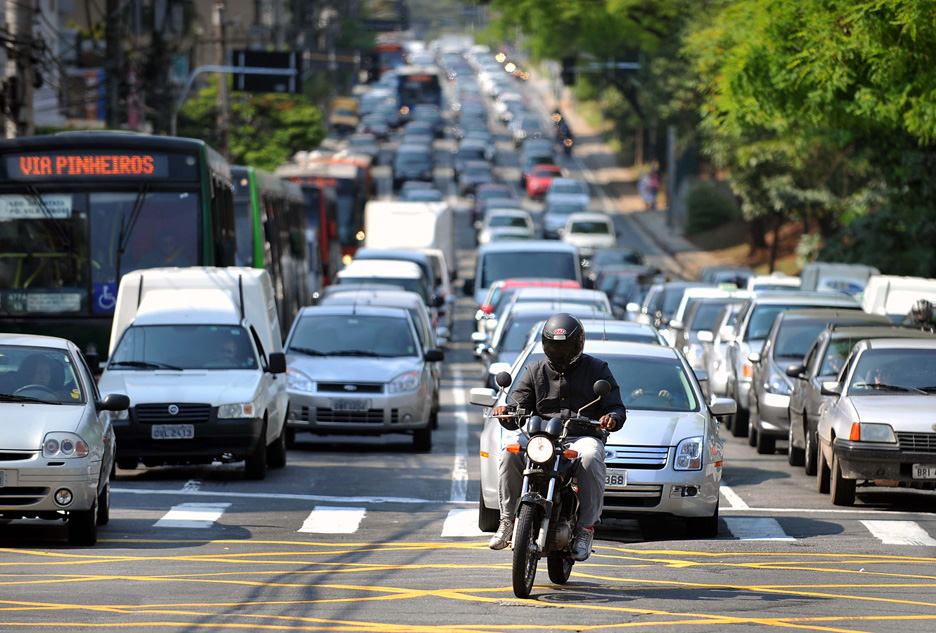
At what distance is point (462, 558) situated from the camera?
1177 cm

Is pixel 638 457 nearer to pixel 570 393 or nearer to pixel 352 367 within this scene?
pixel 570 393

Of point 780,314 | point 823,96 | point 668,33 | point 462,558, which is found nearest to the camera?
point 462,558

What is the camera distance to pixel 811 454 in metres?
17.8

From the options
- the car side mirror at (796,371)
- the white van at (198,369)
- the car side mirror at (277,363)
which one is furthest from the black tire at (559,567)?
the car side mirror at (796,371)

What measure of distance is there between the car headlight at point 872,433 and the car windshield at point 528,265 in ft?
59.1

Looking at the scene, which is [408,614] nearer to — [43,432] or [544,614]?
[544,614]

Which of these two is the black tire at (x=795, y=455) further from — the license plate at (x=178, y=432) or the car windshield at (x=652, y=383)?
the license plate at (x=178, y=432)

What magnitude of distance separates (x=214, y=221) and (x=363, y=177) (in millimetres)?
38753

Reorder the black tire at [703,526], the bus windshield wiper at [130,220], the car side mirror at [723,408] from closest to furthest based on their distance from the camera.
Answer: the black tire at [703,526]
the car side mirror at [723,408]
the bus windshield wiper at [130,220]

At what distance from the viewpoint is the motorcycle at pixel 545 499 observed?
30.8 ft

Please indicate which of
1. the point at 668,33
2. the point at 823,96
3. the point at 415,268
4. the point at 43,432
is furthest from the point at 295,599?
the point at 668,33

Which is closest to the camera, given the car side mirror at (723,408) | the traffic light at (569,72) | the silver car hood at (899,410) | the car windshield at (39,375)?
the car windshield at (39,375)

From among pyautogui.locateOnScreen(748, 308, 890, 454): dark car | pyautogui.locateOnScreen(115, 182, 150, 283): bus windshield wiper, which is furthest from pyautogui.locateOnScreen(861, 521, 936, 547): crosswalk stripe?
pyautogui.locateOnScreen(115, 182, 150, 283): bus windshield wiper

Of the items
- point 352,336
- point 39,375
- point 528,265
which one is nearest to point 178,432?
point 39,375
